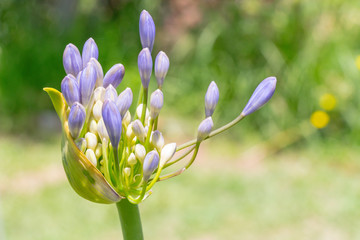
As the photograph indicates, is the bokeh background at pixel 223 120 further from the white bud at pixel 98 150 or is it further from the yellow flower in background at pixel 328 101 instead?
the white bud at pixel 98 150

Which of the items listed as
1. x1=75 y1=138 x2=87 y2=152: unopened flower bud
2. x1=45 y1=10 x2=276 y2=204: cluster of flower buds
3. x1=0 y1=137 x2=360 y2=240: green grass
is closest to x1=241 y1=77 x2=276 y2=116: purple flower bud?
x1=45 y1=10 x2=276 y2=204: cluster of flower buds

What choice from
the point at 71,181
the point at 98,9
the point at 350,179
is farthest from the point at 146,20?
the point at 98,9

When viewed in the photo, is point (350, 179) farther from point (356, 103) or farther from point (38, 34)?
point (38, 34)

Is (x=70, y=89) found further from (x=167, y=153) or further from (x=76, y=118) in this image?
(x=167, y=153)

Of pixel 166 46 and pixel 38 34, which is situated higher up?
pixel 38 34

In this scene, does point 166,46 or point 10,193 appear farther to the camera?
point 166,46
